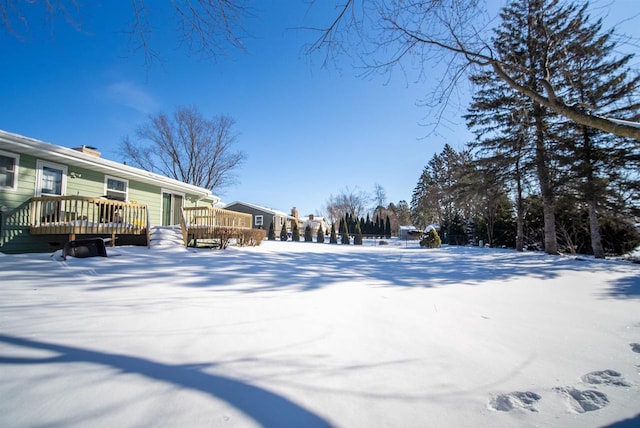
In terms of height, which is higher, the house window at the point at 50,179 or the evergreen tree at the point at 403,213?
the evergreen tree at the point at 403,213

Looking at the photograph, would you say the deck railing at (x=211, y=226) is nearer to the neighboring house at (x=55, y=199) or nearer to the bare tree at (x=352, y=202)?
the neighboring house at (x=55, y=199)

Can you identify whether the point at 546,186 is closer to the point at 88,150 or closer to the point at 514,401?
the point at 514,401

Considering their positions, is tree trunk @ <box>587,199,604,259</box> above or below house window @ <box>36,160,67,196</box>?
below

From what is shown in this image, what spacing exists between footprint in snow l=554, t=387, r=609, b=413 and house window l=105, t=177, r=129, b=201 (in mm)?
11750

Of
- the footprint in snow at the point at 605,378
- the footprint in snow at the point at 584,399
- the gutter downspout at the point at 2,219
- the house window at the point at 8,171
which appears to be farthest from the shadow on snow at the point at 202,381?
the house window at the point at 8,171

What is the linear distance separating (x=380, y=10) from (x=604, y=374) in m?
4.96

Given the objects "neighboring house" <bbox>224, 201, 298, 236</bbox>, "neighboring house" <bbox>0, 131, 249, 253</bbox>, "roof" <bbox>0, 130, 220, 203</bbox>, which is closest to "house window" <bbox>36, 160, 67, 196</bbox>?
"neighboring house" <bbox>0, 131, 249, 253</bbox>

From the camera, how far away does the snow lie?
4.60 ft

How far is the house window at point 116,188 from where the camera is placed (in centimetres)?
936

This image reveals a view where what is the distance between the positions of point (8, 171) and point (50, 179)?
3.04 feet

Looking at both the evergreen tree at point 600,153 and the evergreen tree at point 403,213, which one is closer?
the evergreen tree at point 600,153

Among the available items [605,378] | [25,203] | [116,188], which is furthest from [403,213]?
[605,378]

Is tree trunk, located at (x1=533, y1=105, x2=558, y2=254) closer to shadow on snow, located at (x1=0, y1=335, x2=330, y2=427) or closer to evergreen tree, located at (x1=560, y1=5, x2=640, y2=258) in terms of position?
evergreen tree, located at (x1=560, y1=5, x2=640, y2=258)

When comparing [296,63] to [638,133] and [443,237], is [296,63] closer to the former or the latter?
[638,133]
